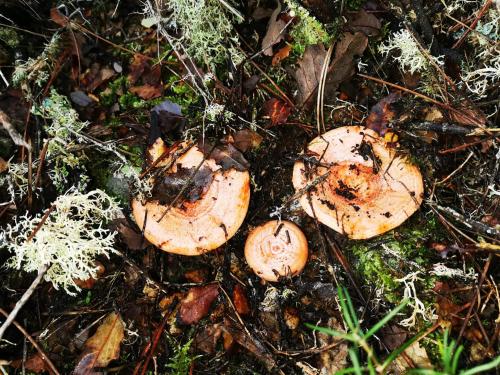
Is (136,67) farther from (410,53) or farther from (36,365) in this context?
(36,365)

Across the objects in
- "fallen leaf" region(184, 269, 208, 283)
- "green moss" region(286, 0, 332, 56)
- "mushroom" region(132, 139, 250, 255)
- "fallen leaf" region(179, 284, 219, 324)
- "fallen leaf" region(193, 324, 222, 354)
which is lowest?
"fallen leaf" region(193, 324, 222, 354)

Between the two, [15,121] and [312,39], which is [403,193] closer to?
[312,39]

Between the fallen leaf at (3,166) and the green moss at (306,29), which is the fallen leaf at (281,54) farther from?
the fallen leaf at (3,166)

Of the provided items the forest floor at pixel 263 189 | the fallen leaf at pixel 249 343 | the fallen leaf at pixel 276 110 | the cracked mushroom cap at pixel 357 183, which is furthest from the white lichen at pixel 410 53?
the fallen leaf at pixel 249 343

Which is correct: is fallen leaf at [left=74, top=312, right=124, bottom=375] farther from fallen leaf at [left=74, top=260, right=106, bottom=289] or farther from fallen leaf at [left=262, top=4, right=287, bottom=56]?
fallen leaf at [left=262, top=4, right=287, bottom=56]

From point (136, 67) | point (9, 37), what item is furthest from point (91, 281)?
point (9, 37)

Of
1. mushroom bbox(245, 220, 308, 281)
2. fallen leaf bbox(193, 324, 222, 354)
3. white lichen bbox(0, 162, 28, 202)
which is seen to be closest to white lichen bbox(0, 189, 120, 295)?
white lichen bbox(0, 162, 28, 202)
